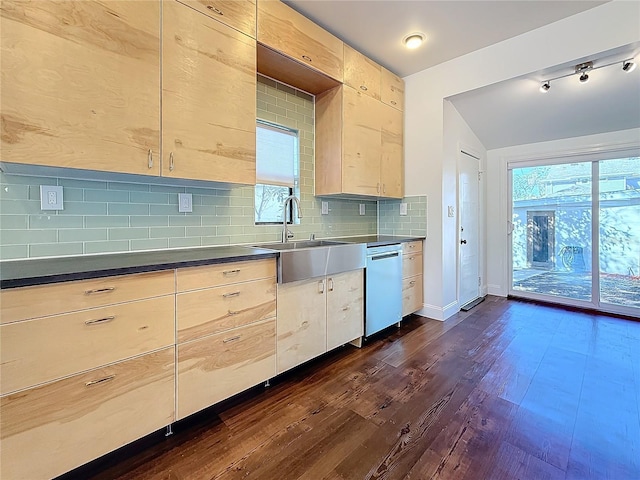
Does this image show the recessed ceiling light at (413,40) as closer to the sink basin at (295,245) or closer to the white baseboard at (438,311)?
the sink basin at (295,245)

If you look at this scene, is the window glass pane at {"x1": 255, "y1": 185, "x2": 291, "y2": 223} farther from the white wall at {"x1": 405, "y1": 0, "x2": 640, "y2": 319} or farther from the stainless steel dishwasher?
the white wall at {"x1": 405, "y1": 0, "x2": 640, "y2": 319}

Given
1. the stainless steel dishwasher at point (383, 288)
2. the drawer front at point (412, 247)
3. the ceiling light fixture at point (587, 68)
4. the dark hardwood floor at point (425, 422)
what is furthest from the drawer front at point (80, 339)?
the ceiling light fixture at point (587, 68)

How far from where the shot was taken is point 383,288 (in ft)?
8.84

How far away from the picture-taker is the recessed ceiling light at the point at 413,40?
101 inches

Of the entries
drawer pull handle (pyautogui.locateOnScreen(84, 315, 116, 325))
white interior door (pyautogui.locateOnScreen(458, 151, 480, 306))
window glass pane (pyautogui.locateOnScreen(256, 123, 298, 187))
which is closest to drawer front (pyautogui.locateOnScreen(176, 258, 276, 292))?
drawer pull handle (pyautogui.locateOnScreen(84, 315, 116, 325))

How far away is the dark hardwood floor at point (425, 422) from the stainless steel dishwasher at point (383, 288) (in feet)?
0.84

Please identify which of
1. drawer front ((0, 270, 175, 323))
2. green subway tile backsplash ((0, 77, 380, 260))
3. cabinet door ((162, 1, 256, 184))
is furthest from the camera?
cabinet door ((162, 1, 256, 184))

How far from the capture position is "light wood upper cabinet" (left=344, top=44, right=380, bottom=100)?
8.55 feet

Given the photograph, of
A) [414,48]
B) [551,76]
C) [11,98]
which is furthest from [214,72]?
[551,76]

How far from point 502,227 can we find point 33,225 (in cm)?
494

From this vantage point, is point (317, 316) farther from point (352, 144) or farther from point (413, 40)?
point (413, 40)

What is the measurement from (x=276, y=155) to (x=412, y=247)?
1.73 metres

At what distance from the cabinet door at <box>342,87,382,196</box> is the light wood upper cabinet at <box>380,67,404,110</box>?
182 mm

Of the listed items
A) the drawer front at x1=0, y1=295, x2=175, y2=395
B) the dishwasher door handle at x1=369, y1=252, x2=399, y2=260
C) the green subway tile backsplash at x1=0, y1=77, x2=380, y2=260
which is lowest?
the drawer front at x1=0, y1=295, x2=175, y2=395
